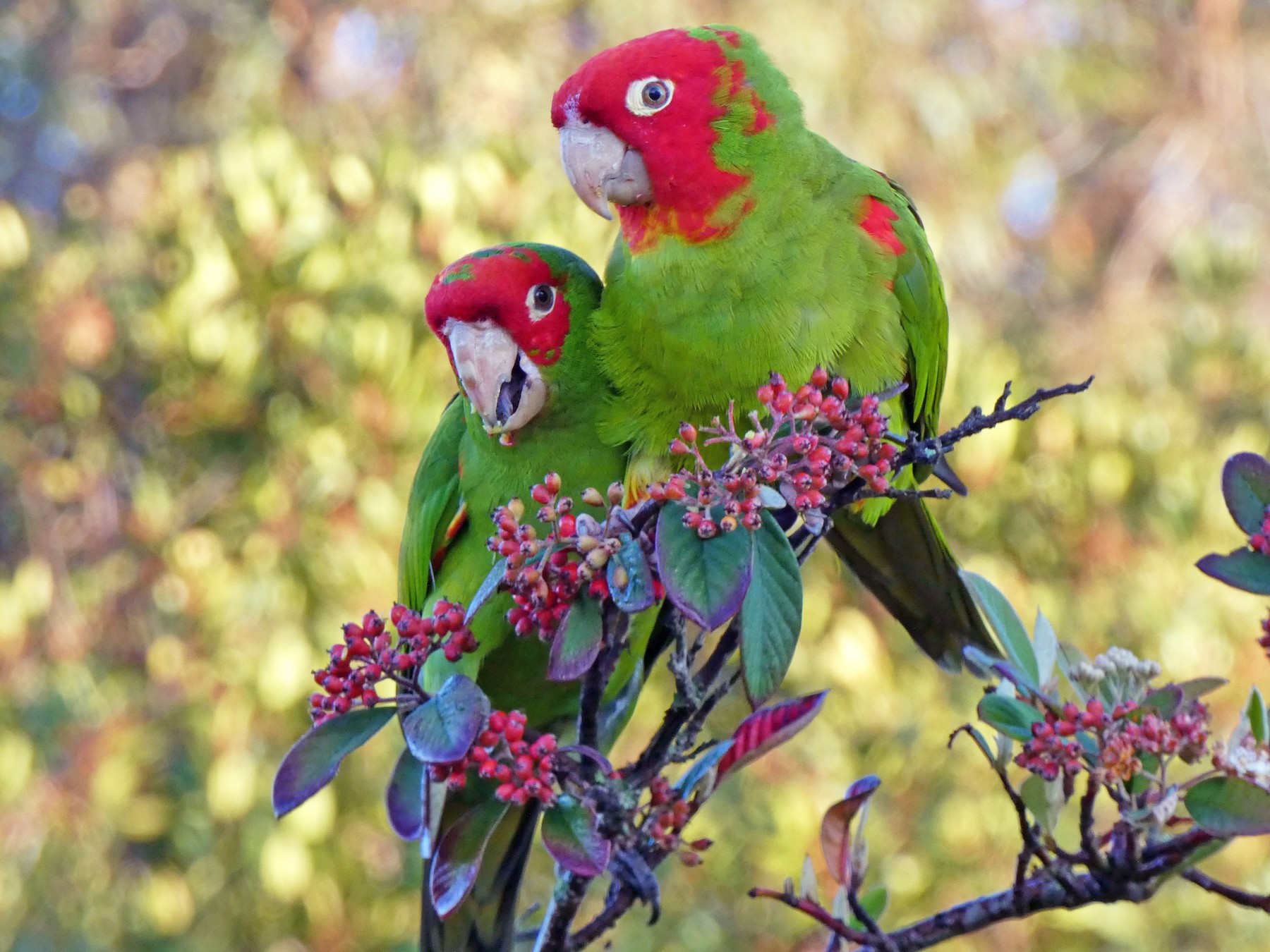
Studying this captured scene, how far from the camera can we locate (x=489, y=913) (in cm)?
169

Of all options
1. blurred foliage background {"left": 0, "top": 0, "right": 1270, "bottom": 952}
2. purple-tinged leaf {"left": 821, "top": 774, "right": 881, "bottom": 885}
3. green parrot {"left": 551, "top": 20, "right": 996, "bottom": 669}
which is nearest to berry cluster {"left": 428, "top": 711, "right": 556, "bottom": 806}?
purple-tinged leaf {"left": 821, "top": 774, "right": 881, "bottom": 885}

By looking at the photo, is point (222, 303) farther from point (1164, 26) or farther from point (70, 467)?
point (1164, 26)

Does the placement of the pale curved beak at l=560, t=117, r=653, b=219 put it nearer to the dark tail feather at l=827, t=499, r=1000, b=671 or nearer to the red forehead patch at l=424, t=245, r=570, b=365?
the red forehead patch at l=424, t=245, r=570, b=365

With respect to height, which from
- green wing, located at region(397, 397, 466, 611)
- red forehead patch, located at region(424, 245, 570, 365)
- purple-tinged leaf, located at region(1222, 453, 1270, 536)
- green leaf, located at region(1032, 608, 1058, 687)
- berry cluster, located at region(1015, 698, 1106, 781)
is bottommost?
berry cluster, located at region(1015, 698, 1106, 781)

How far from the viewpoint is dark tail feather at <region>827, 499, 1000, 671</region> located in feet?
5.89

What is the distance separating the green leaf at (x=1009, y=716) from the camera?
3.13 feet

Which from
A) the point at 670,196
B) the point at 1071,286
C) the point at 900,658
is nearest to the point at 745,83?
the point at 670,196

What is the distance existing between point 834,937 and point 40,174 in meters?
4.78

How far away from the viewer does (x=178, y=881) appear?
9.86ft

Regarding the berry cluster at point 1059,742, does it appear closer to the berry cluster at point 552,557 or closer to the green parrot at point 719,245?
the berry cluster at point 552,557

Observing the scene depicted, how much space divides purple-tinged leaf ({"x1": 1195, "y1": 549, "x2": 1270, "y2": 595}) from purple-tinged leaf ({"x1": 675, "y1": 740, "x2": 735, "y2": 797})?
1.33 feet

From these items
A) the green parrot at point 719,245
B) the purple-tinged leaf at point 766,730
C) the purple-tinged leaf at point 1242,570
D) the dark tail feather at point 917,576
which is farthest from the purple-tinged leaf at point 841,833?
the dark tail feather at point 917,576

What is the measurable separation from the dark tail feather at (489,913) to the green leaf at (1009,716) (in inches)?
34.2

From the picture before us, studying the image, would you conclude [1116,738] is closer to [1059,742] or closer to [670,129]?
[1059,742]
